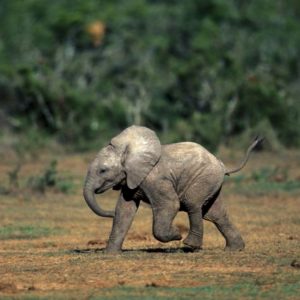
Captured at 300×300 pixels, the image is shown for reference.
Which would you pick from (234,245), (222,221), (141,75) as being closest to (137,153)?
(222,221)

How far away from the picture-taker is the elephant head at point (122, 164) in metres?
13.2

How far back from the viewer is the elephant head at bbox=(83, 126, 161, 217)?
1316 cm

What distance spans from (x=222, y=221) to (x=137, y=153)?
4.56 ft

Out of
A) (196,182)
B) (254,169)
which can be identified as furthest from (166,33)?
(196,182)

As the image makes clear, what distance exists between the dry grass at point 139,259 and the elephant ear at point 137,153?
84 centimetres

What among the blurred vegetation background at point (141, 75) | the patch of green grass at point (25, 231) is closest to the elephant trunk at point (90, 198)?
the patch of green grass at point (25, 231)

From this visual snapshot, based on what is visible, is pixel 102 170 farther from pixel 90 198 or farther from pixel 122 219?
pixel 122 219

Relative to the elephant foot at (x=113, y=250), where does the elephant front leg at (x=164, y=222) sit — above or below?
above

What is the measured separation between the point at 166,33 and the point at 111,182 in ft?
119

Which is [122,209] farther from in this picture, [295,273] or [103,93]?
[103,93]

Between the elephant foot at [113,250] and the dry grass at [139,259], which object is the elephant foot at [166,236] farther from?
the elephant foot at [113,250]

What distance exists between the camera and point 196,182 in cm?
1345

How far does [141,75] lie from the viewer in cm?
3503

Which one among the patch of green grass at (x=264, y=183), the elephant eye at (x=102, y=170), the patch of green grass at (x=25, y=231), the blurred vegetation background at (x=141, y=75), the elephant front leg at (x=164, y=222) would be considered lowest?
the blurred vegetation background at (x=141, y=75)
